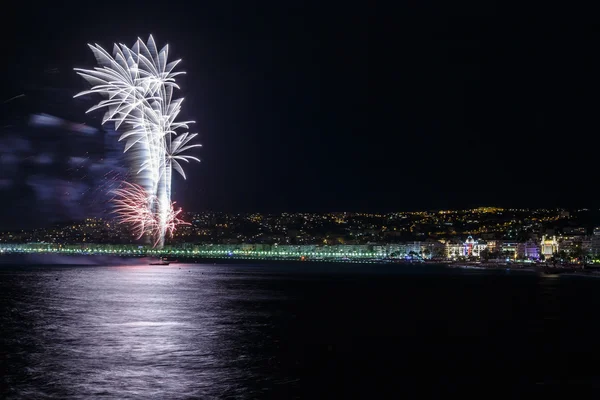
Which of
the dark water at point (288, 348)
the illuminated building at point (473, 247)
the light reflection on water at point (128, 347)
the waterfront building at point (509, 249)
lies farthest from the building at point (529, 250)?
the light reflection on water at point (128, 347)

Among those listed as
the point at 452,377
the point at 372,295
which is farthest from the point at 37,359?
the point at 372,295

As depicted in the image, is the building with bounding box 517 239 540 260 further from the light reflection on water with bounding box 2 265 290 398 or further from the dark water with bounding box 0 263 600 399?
the light reflection on water with bounding box 2 265 290 398

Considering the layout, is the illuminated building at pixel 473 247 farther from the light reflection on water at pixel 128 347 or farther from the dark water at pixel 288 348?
the light reflection on water at pixel 128 347

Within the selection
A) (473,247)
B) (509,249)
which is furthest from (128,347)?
(473,247)

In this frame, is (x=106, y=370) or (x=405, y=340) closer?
(x=106, y=370)

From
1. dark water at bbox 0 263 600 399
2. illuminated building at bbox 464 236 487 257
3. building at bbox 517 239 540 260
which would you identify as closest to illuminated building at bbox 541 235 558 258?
building at bbox 517 239 540 260

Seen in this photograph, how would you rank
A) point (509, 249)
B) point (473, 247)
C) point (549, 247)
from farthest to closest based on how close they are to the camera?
point (473, 247), point (509, 249), point (549, 247)

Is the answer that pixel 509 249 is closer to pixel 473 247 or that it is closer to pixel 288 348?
pixel 473 247

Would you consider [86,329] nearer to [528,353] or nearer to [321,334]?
[321,334]

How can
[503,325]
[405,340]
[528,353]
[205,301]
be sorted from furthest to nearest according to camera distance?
[205,301] → [503,325] → [405,340] → [528,353]
